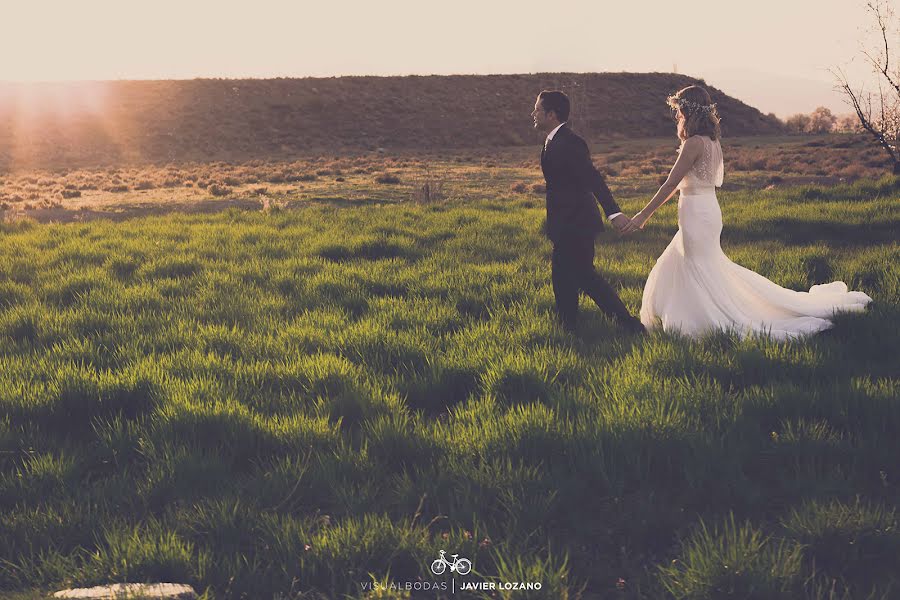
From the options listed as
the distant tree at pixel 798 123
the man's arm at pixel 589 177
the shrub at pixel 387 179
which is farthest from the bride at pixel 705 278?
the distant tree at pixel 798 123

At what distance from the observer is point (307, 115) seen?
73.7 m

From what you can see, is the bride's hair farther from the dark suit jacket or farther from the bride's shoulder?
the dark suit jacket

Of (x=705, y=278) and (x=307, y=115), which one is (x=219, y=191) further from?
(x=307, y=115)

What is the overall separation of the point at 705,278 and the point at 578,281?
3.77ft

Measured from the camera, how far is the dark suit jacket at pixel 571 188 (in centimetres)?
595

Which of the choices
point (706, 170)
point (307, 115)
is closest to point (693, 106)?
point (706, 170)

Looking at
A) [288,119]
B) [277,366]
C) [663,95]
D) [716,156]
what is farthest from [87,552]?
[663,95]

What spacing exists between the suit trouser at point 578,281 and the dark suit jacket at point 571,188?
110 mm

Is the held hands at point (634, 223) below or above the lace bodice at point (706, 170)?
below

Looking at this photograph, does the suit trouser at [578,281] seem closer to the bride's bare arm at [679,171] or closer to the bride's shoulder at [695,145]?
the bride's bare arm at [679,171]

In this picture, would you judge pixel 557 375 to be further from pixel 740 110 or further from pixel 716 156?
pixel 740 110

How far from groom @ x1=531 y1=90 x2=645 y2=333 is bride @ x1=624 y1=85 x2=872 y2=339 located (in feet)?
1.19

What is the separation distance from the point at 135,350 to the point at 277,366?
56.6 inches

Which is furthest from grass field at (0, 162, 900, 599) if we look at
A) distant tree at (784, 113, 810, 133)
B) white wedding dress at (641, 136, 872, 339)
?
distant tree at (784, 113, 810, 133)
